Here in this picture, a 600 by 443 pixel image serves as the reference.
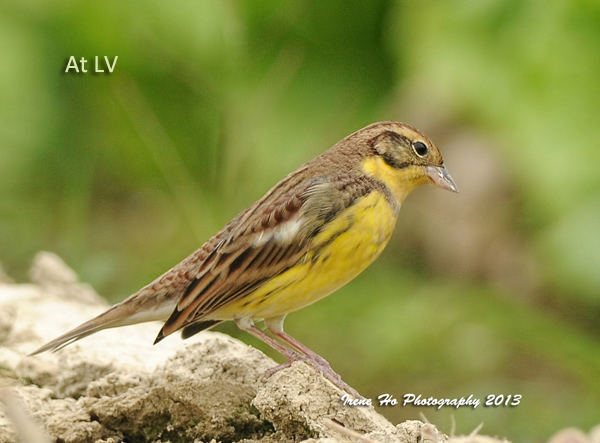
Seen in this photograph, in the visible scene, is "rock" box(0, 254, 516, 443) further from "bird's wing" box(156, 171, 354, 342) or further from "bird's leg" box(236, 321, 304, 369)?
"bird's wing" box(156, 171, 354, 342)

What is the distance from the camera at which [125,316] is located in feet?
14.0

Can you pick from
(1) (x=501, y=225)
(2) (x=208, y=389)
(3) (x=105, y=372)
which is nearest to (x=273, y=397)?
(2) (x=208, y=389)

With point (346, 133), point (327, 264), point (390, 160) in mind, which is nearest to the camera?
point (327, 264)

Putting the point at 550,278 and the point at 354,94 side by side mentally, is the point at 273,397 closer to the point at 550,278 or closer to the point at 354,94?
the point at 550,278

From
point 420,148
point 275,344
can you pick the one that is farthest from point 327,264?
point 420,148

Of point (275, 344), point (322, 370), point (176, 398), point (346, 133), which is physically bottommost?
point (176, 398)

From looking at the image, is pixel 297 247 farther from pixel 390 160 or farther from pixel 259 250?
pixel 390 160

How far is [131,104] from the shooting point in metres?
7.88

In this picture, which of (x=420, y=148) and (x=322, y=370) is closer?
(x=322, y=370)

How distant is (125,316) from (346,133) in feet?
13.0

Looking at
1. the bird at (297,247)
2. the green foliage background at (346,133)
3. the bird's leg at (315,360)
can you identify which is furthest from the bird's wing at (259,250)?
the green foliage background at (346,133)

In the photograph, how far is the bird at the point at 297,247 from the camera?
4.05 meters

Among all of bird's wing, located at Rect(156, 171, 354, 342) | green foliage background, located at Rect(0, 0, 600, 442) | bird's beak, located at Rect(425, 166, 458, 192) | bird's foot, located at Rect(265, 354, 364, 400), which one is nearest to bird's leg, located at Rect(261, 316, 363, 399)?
bird's foot, located at Rect(265, 354, 364, 400)

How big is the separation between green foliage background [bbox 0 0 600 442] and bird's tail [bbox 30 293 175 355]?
6.51ft
